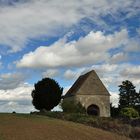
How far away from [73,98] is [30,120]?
3562 centimetres

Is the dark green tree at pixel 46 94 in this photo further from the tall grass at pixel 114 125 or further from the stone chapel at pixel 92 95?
the tall grass at pixel 114 125

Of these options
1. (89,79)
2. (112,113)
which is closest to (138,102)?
(112,113)

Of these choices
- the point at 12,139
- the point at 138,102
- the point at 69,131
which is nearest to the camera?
the point at 12,139

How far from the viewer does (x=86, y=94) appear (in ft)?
221

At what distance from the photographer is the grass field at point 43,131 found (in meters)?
26.8

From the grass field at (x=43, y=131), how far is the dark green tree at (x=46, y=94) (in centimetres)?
2317

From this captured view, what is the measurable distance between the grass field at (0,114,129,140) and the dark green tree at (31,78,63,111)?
23.2 meters

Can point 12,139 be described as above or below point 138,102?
below

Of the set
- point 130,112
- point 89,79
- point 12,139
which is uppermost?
point 89,79

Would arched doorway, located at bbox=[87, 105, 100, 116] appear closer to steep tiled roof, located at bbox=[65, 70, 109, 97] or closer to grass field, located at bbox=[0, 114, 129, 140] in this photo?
steep tiled roof, located at bbox=[65, 70, 109, 97]

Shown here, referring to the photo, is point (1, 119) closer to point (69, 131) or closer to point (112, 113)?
point (69, 131)

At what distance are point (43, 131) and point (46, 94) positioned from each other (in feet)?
91.3

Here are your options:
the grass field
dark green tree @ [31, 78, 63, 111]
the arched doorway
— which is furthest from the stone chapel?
the grass field

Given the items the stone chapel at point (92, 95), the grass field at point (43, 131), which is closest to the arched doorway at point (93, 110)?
the stone chapel at point (92, 95)
